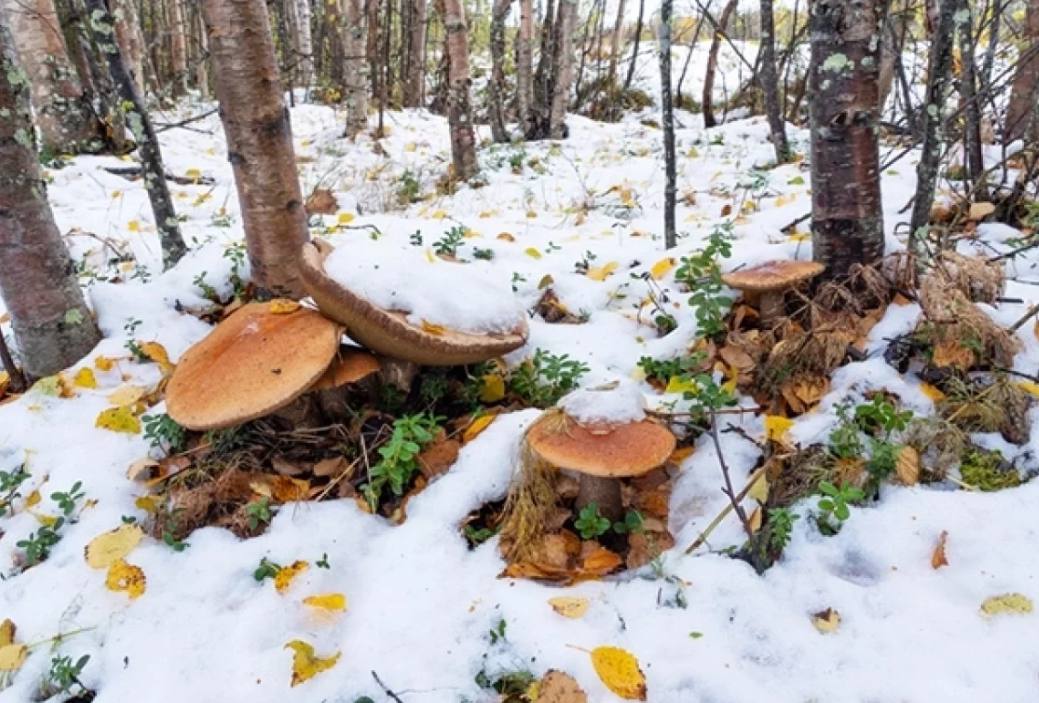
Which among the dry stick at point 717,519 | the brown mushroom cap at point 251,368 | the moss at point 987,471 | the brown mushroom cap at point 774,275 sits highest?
the brown mushroom cap at point 774,275

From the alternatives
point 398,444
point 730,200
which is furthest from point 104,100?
point 398,444

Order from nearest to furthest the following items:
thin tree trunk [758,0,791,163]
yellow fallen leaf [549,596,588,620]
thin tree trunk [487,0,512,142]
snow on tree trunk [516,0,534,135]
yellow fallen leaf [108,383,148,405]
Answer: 1. yellow fallen leaf [549,596,588,620]
2. yellow fallen leaf [108,383,148,405]
3. thin tree trunk [758,0,791,163]
4. thin tree trunk [487,0,512,142]
5. snow on tree trunk [516,0,534,135]

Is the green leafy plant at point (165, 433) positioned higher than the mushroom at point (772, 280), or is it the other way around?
the mushroom at point (772, 280)

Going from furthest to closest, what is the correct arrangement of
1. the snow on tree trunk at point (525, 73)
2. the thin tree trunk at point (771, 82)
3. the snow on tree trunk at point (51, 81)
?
→ the snow on tree trunk at point (525, 73)
the snow on tree trunk at point (51, 81)
the thin tree trunk at point (771, 82)

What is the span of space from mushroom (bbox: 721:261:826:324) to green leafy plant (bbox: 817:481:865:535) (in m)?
0.83

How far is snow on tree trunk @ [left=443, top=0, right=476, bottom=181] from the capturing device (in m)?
7.07

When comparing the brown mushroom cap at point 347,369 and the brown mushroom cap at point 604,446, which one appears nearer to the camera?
the brown mushroom cap at point 604,446

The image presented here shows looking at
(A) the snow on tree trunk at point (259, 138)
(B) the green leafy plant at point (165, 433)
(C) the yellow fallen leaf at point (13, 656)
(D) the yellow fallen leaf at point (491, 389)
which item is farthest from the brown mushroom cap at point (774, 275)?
(C) the yellow fallen leaf at point (13, 656)

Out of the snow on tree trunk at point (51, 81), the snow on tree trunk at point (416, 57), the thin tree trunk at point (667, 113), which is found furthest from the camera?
the snow on tree trunk at point (416, 57)

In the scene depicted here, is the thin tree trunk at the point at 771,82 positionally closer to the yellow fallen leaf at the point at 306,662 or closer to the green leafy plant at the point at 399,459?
the green leafy plant at the point at 399,459

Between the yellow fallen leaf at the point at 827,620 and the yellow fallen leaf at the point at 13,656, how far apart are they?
2151 millimetres

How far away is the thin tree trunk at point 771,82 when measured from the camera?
237 inches

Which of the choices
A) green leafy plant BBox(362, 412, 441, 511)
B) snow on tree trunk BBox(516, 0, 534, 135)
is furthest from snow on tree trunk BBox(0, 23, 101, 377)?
snow on tree trunk BBox(516, 0, 534, 135)

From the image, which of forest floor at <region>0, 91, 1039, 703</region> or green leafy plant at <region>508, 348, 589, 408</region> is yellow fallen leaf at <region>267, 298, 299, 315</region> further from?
green leafy plant at <region>508, 348, 589, 408</region>
